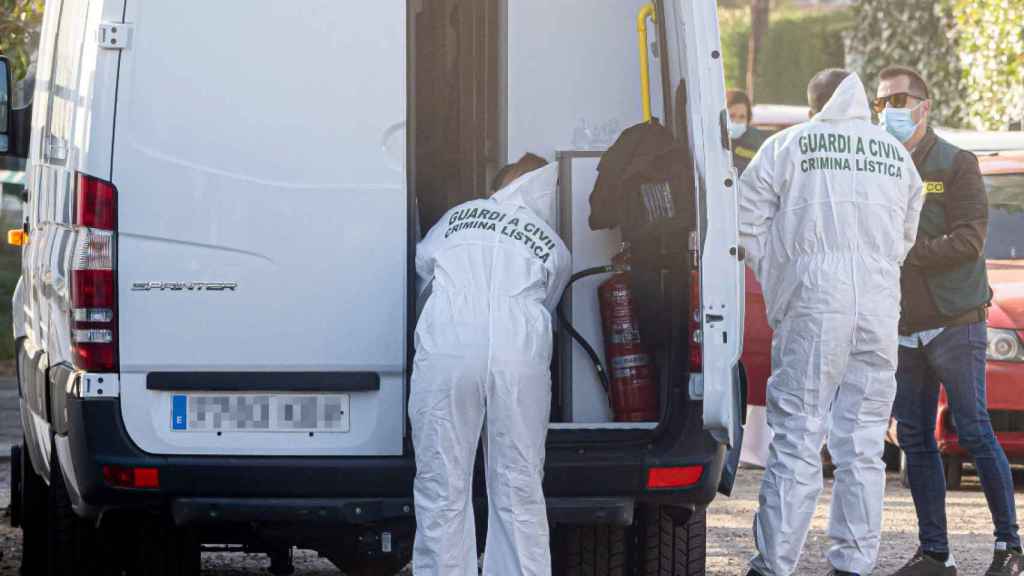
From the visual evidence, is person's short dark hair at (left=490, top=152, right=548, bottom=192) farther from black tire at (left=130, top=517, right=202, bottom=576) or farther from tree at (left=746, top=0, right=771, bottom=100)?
tree at (left=746, top=0, right=771, bottom=100)

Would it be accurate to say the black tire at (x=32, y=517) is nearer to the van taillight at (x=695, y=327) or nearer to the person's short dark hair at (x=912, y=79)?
the van taillight at (x=695, y=327)

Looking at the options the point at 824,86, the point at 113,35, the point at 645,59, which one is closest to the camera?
the point at 113,35

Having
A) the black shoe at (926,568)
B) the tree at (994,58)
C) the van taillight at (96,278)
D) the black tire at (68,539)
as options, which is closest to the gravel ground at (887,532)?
the black shoe at (926,568)

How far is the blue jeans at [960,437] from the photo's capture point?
6.95 meters

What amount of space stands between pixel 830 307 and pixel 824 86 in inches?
37.8

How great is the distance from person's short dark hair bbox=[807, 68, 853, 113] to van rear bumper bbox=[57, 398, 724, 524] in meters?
1.78

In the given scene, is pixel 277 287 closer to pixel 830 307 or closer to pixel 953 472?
pixel 830 307

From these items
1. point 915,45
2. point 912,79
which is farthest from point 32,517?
point 915,45

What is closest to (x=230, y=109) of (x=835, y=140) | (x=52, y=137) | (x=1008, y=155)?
(x=52, y=137)

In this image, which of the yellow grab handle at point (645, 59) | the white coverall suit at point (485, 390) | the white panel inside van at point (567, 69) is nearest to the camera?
the white coverall suit at point (485, 390)

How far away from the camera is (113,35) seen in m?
5.27

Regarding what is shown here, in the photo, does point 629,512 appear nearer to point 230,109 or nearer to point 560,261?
point 560,261

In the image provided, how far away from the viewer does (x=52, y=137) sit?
5.87 meters

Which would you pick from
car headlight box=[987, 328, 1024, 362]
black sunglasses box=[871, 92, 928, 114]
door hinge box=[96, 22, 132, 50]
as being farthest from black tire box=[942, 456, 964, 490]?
door hinge box=[96, 22, 132, 50]
